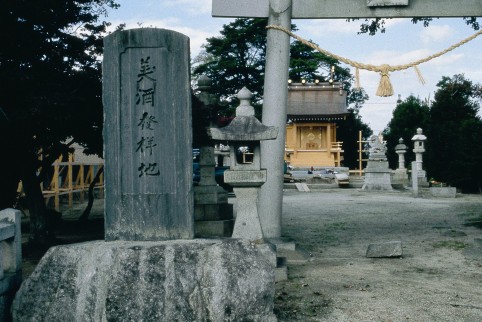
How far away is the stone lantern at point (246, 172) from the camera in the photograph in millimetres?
6051

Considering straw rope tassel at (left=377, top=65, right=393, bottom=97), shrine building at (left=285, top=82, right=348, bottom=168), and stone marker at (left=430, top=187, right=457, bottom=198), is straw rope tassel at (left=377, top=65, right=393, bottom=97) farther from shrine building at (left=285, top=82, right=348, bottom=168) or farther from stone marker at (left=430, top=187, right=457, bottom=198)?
shrine building at (left=285, top=82, right=348, bottom=168)

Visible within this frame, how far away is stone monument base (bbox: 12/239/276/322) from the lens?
4078mm

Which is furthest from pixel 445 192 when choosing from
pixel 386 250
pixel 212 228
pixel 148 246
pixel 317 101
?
pixel 148 246

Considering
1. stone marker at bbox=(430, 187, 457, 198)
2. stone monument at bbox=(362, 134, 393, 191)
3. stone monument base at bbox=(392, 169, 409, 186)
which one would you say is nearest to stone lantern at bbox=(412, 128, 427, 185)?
stone monument base at bbox=(392, 169, 409, 186)

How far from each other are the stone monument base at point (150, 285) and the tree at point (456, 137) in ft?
56.2

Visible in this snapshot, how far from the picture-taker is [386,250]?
7402 millimetres

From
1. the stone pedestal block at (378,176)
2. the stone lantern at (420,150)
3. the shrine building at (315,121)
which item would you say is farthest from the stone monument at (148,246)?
the shrine building at (315,121)

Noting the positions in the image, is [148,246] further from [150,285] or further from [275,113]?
[275,113]

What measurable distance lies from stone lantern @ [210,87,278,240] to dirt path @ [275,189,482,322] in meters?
0.80

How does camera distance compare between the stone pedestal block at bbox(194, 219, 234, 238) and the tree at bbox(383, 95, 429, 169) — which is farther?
the tree at bbox(383, 95, 429, 169)

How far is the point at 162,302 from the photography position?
4090 mm

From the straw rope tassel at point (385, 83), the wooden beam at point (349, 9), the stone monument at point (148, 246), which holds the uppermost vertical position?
the wooden beam at point (349, 9)

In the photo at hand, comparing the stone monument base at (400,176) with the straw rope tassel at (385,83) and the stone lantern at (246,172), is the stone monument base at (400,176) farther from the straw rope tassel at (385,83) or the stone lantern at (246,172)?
the stone lantern at (246,172)

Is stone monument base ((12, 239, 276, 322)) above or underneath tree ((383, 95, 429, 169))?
underneath
